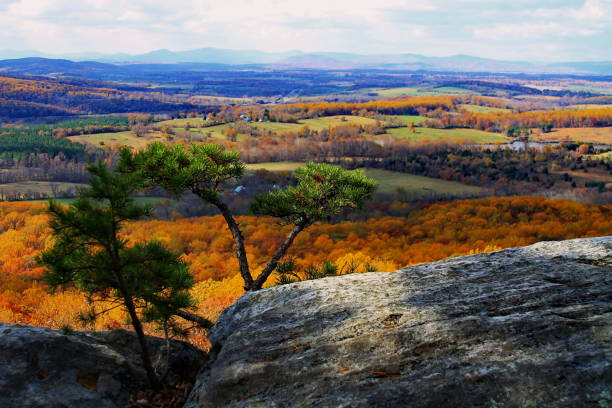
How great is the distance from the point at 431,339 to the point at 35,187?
144244mm

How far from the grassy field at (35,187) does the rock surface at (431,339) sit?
12453cm

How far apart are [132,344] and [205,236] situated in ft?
271

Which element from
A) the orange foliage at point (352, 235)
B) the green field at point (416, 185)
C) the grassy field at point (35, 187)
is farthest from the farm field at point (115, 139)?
the green field at point (416, 185)

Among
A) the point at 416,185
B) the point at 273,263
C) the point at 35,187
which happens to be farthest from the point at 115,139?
the point at 273,263

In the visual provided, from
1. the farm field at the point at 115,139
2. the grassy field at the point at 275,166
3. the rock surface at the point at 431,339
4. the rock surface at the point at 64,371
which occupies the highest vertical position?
the rock surface at the point at 431,339

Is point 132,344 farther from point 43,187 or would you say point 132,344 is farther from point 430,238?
point 43,187

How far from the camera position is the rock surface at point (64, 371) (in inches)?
365

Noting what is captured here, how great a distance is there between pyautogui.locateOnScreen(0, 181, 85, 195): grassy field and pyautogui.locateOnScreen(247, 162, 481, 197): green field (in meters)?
57.8

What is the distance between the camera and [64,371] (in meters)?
10.2

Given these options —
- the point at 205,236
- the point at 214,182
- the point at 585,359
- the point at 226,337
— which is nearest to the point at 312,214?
the point at 214,182

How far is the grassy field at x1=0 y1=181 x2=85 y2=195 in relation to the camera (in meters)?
122

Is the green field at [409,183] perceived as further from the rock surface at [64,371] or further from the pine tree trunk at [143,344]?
the pine tree trunk at [143,344]

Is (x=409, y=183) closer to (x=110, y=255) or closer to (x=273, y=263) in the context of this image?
(x=273, y=263)

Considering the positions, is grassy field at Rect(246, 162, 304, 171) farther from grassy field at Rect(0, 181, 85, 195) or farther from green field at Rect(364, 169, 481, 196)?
grassy field at Rect(0, 181, 85, 195)
